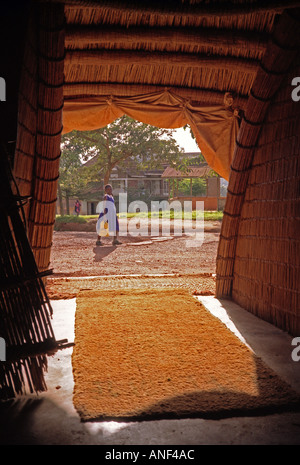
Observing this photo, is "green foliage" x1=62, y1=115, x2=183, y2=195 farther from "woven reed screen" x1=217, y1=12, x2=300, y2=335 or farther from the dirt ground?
"woven reed screen" x1=217, y1=12, x2=300, y2=335

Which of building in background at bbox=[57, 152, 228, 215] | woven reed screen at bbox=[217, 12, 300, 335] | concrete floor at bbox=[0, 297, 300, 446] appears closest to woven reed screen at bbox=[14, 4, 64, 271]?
concrete floor at bbox=[0, 297, 300, 446]

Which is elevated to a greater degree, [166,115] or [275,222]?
[166,115]

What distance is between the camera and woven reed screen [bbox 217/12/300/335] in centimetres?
258

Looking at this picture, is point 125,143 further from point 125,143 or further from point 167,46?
point 167,46

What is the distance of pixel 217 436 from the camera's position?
4.62 ft

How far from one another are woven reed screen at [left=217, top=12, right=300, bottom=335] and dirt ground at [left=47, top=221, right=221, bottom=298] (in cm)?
70

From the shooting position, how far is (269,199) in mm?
2939

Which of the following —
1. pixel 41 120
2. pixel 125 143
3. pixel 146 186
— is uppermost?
pixel 125 143

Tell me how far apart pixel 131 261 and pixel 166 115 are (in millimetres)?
2960

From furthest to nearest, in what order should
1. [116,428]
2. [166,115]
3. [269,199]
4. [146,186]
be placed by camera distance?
[146,186], [166,115], [269,199], [116,428]

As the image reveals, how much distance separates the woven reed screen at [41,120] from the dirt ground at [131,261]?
0.97m

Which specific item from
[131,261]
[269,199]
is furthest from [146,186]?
[269,199]

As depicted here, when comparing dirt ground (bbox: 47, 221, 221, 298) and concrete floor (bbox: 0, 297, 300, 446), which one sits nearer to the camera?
concrete floor (bbox: 0, 297, 300, 446)

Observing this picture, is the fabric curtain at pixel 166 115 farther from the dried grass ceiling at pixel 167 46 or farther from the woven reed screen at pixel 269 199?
the woven reed screen at pixel 269 199
